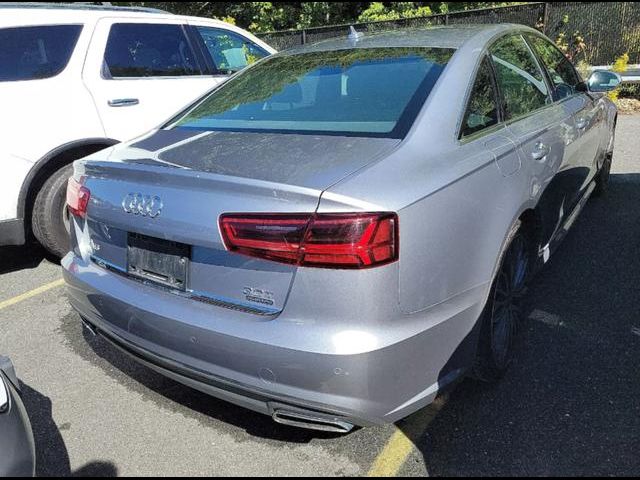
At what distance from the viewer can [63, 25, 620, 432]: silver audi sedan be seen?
6.31 feet

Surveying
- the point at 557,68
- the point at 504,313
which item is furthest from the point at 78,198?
the point at 557,68

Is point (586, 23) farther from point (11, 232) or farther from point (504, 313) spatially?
point (11, 232)

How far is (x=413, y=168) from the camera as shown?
211cm

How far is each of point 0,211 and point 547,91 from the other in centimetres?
381

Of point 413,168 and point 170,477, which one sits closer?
point 413,168

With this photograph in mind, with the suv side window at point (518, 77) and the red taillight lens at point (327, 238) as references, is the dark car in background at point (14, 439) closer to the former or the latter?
the red taillight lens at point (327, 238)

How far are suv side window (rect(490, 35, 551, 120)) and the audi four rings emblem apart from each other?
5.87ft

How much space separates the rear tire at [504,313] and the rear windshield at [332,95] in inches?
31.9

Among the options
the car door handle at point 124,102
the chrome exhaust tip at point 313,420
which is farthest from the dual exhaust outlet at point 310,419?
the car door handle at point 124,102

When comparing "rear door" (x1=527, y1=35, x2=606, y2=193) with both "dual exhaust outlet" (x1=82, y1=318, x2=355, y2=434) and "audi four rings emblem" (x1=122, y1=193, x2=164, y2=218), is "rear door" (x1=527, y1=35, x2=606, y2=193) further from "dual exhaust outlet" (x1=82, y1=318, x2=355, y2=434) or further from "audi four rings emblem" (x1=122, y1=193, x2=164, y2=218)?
"audi four rings emblem" (x1=122, y1=193, x2=164, y2=218)

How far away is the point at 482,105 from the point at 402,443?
1.58 m

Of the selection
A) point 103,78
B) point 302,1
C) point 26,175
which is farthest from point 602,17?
point 26,175

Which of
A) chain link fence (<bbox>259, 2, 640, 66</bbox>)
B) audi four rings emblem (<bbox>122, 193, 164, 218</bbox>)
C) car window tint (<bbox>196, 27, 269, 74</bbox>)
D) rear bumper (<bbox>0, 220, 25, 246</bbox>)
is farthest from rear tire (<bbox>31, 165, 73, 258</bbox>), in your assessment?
chain link fence (<bbox>259, 2, 640, 66</bbox>)

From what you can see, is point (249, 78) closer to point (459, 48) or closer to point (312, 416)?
point (459, 48)
